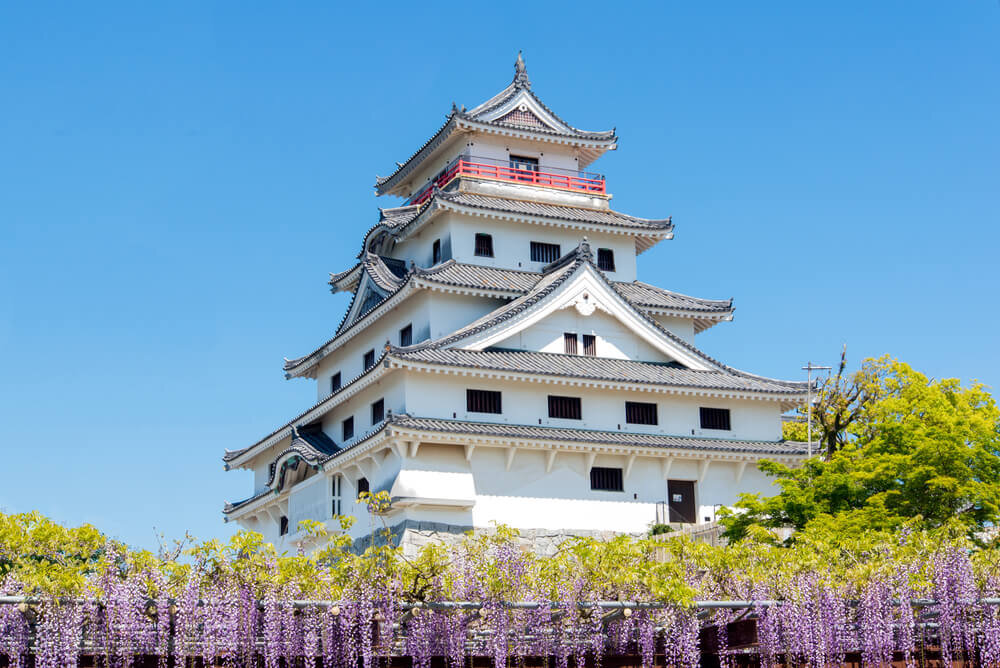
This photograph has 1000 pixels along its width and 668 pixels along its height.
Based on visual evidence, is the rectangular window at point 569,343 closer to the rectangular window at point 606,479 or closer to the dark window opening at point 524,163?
the rectangular window at point 606,479

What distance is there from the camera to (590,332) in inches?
1353

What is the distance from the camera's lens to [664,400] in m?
33.8

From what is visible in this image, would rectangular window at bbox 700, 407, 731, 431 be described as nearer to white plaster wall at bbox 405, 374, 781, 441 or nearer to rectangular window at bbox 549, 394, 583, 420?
white plaster wall at bbox 405, 374, 781, 441

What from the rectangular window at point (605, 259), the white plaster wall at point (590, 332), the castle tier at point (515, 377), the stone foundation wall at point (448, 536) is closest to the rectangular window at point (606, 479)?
the castle tier at point (515, 377)

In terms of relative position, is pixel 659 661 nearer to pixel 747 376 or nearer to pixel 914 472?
pixel 914 472

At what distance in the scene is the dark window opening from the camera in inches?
1569

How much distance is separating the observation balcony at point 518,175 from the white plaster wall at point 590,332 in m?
6.26

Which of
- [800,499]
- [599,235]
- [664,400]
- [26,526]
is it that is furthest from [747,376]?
[26,526]

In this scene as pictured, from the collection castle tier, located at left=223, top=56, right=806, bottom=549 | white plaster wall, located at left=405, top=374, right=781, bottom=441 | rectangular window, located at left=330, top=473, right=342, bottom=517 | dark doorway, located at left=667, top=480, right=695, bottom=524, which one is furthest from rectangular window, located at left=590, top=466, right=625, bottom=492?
rectangular window, located at left=330, top=473, right=342, bottom=517

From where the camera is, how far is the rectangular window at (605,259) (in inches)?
1508

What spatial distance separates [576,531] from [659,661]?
1331 cm

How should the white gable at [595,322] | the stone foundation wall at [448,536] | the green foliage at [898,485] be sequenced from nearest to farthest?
the green foliage at [898,485] → the stone foundation wall at [448,536] → the white gable at [595,322]

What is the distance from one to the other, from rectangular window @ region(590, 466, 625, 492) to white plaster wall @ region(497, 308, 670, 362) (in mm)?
3689

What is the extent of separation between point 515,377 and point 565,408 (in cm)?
213
